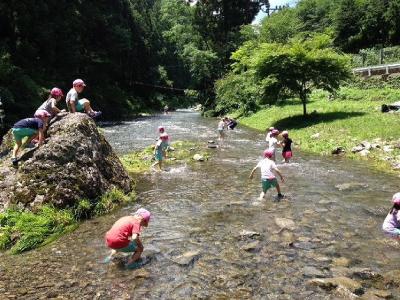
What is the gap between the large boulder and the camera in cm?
1236

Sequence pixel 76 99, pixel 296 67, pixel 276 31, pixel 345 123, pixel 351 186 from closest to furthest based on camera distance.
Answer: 1. pixel 76 99
2. pixel 351 186
3. pixel 345 123
4. pixel 296 67
5. pixel 276 31

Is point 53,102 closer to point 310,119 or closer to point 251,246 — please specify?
point 251,246

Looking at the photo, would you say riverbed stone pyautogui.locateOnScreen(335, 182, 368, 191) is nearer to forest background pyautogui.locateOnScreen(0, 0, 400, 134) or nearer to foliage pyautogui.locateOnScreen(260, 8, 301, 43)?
forest background pyautogui.locateOnScreen(0, 0, 400, 134)

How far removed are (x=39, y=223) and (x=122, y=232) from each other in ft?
10.5

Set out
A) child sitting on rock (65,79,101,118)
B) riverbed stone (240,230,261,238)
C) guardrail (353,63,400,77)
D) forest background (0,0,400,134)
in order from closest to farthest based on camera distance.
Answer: riverbed stone (240,230,261,238) < child sitting on rock (65,79,101,118) < guardrail (353,63,400,77) < forest background (0,0,400,134)

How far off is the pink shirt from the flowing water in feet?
1.75

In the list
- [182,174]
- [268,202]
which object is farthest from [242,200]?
[182,174]

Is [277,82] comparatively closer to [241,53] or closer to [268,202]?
[241,53]

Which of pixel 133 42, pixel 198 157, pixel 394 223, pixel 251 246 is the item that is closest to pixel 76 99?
pixel 251 246

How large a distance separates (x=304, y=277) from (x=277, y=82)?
1071 inches

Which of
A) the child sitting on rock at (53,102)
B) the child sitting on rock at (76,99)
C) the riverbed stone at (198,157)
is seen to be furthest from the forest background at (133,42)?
the child sitting on rock at (53,102)

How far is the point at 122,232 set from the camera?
30.6ft

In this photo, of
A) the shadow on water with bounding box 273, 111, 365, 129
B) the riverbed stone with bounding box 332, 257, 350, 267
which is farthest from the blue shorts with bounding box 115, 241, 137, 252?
the shadow on water with bounding box 273, 111, 365, 129

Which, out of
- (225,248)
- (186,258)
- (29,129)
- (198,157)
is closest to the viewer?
(186,258)
